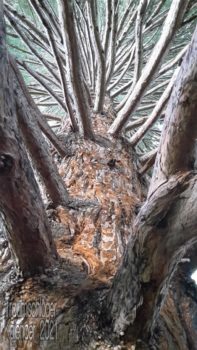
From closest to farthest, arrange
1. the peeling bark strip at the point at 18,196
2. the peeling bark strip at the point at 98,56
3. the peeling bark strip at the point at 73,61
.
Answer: the peeling bark strip at the point at 18,196 < the peeling bark strip at the point at 73,61 < the peeling bark strip at the point at 98,56

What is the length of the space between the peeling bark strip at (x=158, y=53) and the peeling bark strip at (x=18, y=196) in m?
0.70

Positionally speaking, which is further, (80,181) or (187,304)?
(80,181)

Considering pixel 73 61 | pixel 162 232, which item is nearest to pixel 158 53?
pixel 73 61

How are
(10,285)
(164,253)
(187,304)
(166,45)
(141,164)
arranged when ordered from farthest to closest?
(141,164) → (166,45) → (187,304) → (10,285) → (164,253)

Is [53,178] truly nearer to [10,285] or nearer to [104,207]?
[104,207]

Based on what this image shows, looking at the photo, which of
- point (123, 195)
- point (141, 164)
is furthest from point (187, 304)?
point (141, 164)

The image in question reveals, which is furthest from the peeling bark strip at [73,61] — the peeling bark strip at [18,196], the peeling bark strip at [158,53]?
the peeling bark strip at [18,196]

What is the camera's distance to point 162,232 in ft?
2.08

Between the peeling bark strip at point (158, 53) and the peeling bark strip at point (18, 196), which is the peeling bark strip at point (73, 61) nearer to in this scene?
the peeling bark strip at point (158, 53)

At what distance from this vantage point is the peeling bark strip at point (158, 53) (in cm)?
112

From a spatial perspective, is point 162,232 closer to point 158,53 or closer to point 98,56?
point 158,53

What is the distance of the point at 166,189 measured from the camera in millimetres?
667

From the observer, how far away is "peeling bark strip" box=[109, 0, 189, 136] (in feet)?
3.68

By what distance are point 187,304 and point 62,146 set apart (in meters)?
0.79
